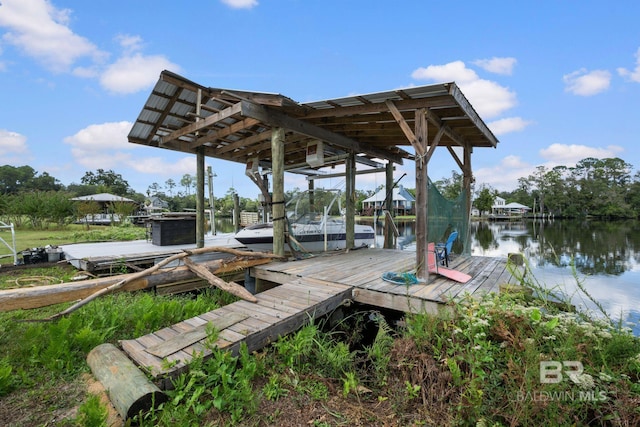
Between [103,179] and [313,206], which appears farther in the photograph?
[103,179]

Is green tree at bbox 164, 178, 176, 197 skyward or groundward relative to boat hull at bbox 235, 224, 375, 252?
skyward

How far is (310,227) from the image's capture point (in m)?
6.50

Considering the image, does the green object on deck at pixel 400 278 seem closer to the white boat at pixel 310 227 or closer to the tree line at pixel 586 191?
the white boat at pixel 310 227

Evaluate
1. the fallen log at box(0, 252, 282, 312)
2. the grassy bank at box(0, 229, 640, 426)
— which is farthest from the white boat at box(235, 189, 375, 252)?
the grassy bank at box(0, 229, 640, 426)

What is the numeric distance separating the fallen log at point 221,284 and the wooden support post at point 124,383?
1286 mm

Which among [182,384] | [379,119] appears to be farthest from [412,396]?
[379,119]

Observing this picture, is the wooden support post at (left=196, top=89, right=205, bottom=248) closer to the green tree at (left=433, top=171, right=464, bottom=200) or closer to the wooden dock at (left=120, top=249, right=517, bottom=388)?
the wooden dock at (left=120, top=249, right=517, bottom=388)

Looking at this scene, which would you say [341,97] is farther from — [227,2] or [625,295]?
[625,295]

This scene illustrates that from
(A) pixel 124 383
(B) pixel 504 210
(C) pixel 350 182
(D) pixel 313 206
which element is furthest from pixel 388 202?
(B) pixel 504 210

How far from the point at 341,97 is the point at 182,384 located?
381 cm

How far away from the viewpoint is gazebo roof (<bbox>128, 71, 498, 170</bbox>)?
3.93 meters

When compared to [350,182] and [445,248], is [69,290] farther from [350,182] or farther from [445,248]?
[350,182]

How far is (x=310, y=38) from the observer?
12383 mm

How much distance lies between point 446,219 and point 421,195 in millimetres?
1435
